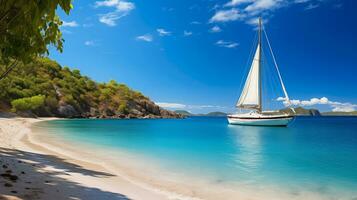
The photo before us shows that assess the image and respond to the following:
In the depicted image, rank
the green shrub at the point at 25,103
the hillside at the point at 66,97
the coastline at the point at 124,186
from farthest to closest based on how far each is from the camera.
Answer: the hillside at the point at 66,97 < the green shrub at the point at 25,103 < the coastline at the point at 124,186

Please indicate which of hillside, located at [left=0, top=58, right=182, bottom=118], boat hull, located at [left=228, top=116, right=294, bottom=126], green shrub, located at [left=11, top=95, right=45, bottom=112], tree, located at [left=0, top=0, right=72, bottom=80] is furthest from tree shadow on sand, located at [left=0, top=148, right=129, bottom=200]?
green shrub, located at [left=11, top=95, right=45, bottom=112]

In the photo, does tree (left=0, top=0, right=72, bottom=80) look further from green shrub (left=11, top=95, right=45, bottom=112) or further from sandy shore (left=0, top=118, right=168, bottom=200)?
green shrub (left=11, top=95, right=45, bottom=112)

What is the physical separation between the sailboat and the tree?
65.2 metres

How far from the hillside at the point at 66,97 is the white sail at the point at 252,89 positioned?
149 feet

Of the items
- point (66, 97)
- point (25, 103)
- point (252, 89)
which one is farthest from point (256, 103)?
point (66, 97)

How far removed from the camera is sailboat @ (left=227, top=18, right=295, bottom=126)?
67625mm

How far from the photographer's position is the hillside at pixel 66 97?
77.2 m

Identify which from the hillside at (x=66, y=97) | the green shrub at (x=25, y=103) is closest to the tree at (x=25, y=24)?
the hillside at (x=66, y=97)

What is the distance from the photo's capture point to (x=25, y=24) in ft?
15.6

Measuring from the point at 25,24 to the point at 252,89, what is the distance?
6895cm

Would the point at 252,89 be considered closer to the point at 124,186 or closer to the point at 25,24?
the point at 124,186

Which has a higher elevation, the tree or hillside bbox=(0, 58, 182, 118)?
hillside bbox=(0, 58, 182, 118)

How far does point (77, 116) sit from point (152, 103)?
182 feet

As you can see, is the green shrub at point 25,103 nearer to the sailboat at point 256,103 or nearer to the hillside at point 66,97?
the hillside at point 66,97
